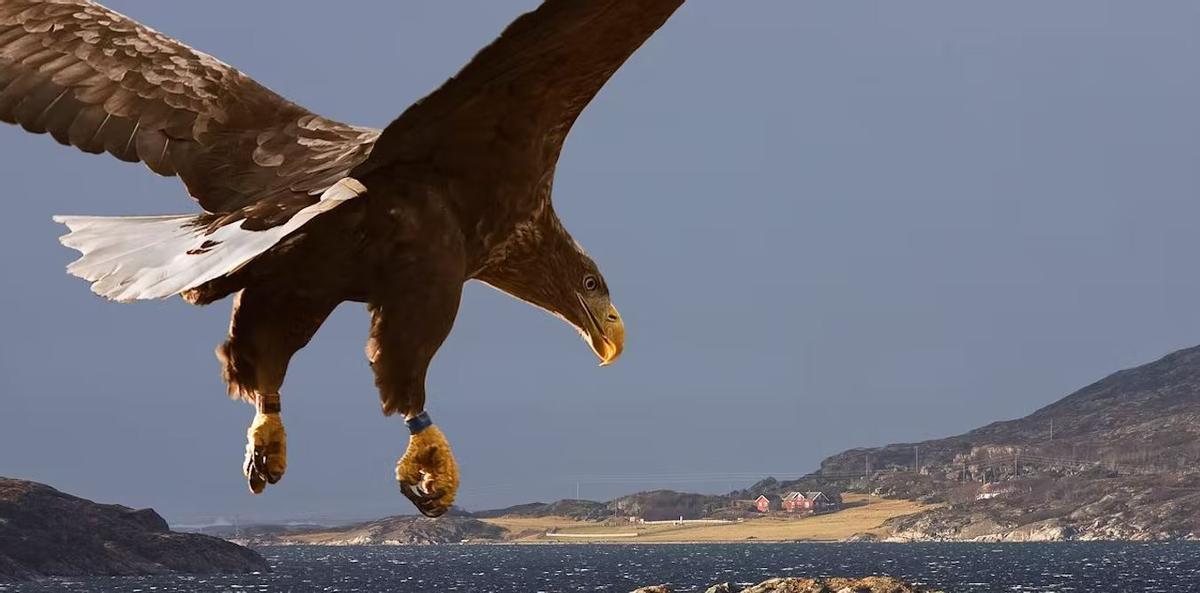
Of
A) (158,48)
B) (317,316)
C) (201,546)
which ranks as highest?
(201,546)

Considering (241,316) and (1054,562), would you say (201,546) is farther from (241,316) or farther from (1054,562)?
(241,316)

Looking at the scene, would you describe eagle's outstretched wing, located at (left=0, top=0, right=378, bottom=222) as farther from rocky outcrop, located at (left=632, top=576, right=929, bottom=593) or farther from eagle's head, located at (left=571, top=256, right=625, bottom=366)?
rocky outcrop, located at (left=632, top=576, right=929, bottom=593)

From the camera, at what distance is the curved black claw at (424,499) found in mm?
3826

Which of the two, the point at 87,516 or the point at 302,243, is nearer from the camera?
the point at 302,243

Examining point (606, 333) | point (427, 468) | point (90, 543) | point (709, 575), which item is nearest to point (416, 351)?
point (427, 468)

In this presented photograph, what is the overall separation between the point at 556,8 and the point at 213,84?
1.37m

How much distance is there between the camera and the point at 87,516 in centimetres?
16400

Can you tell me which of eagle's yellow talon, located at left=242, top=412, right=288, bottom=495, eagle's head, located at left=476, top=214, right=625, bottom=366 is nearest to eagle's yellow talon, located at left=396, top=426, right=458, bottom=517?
eagle's yellow talon, located at left=242, top=412, right=288, bottom=495

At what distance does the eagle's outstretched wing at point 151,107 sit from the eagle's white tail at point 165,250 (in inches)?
13.1

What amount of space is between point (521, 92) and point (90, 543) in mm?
170161

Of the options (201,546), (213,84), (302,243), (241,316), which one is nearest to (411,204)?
(302,243)

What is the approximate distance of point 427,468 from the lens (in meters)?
3.81

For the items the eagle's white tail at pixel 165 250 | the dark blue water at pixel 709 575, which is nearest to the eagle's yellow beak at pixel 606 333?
the eagle's white tail at pixel 165 250

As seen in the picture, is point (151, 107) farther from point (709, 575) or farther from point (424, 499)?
point (709, 575)
